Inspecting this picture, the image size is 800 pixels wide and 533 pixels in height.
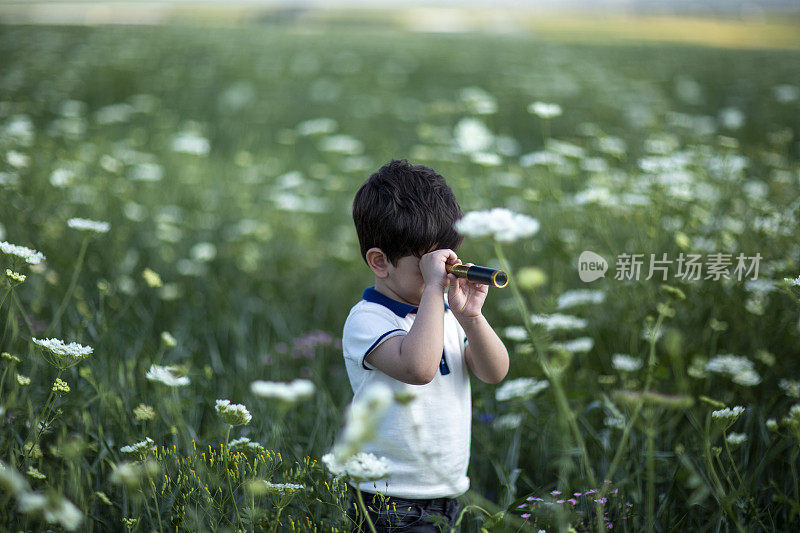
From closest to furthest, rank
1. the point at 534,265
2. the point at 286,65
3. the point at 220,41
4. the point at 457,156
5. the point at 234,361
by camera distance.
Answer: the point at 234,361 < the point at 534,265 < the point at 457,156 < the point at 286,65 < the point at 220,41

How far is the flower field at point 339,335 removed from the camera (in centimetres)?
150

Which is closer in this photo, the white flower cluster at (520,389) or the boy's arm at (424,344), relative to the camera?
the boy's arm at (424,344)

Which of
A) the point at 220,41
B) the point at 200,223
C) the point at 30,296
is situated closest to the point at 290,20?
the point at 220,41

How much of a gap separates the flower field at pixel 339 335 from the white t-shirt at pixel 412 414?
11 cm

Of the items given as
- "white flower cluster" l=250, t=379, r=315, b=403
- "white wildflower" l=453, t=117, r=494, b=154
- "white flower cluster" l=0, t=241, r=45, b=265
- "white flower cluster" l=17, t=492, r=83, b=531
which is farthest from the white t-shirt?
"white wildflower" l=453, t=117, r=494, b=154

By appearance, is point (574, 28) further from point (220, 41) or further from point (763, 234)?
point (763, 234)

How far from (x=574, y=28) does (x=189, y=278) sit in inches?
705

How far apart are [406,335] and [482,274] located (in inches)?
9.1

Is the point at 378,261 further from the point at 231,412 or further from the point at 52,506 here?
the point at 52,506

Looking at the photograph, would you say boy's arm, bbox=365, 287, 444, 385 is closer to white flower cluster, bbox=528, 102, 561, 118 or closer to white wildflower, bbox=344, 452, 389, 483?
white wildflower, bbox=344, 452, 389, 483

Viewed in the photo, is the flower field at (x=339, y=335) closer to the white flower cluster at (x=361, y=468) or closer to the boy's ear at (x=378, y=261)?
the white flower cluster at (x=361, y=468)

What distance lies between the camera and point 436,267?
4.64ft

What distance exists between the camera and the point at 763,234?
2.52 m

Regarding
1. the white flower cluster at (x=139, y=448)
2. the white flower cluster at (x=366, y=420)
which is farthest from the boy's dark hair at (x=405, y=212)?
the white flower cluster at (x=139, y=448)
